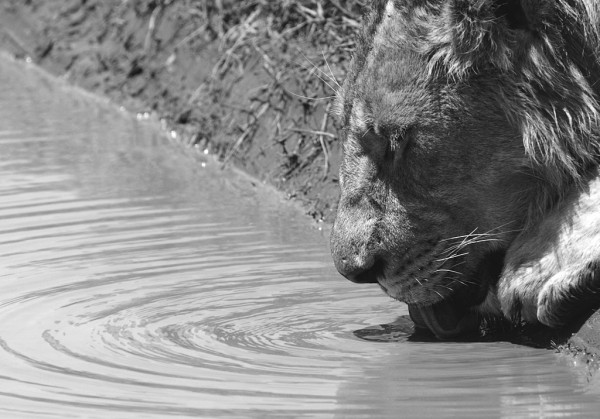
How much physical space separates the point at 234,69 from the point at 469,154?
4194mm

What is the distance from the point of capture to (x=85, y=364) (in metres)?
4.60

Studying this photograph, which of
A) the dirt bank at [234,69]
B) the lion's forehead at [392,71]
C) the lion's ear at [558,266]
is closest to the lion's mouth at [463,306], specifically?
the lion's ear at [558,266]

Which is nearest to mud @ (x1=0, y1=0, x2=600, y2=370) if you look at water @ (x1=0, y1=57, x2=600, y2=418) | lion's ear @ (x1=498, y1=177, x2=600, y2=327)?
water @ (x1=0, y1=57, x2=600, y2=418)

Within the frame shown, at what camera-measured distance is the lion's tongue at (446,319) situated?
483 centimetres

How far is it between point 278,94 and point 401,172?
3.39m

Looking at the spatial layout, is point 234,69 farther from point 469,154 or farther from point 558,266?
point 558,266

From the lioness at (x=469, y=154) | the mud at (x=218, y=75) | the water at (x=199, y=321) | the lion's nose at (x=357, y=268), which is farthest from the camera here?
the mud at (x=218, y=75)

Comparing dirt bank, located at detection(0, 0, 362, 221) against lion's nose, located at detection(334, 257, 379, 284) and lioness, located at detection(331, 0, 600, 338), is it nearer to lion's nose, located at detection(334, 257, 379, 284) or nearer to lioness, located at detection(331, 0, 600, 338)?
lioness, located at detection(331, 0, 600, 338)

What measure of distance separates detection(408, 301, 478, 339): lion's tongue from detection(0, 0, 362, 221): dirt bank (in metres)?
1.48

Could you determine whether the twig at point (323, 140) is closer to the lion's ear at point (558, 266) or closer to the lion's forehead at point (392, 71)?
the lion's forehead at point (392, 71)

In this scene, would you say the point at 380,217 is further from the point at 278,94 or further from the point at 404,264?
the point at 278,94

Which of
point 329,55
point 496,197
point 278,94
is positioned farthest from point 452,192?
point 278,94

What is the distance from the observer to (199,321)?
202 inches

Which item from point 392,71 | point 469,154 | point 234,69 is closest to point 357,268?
point 469,154
